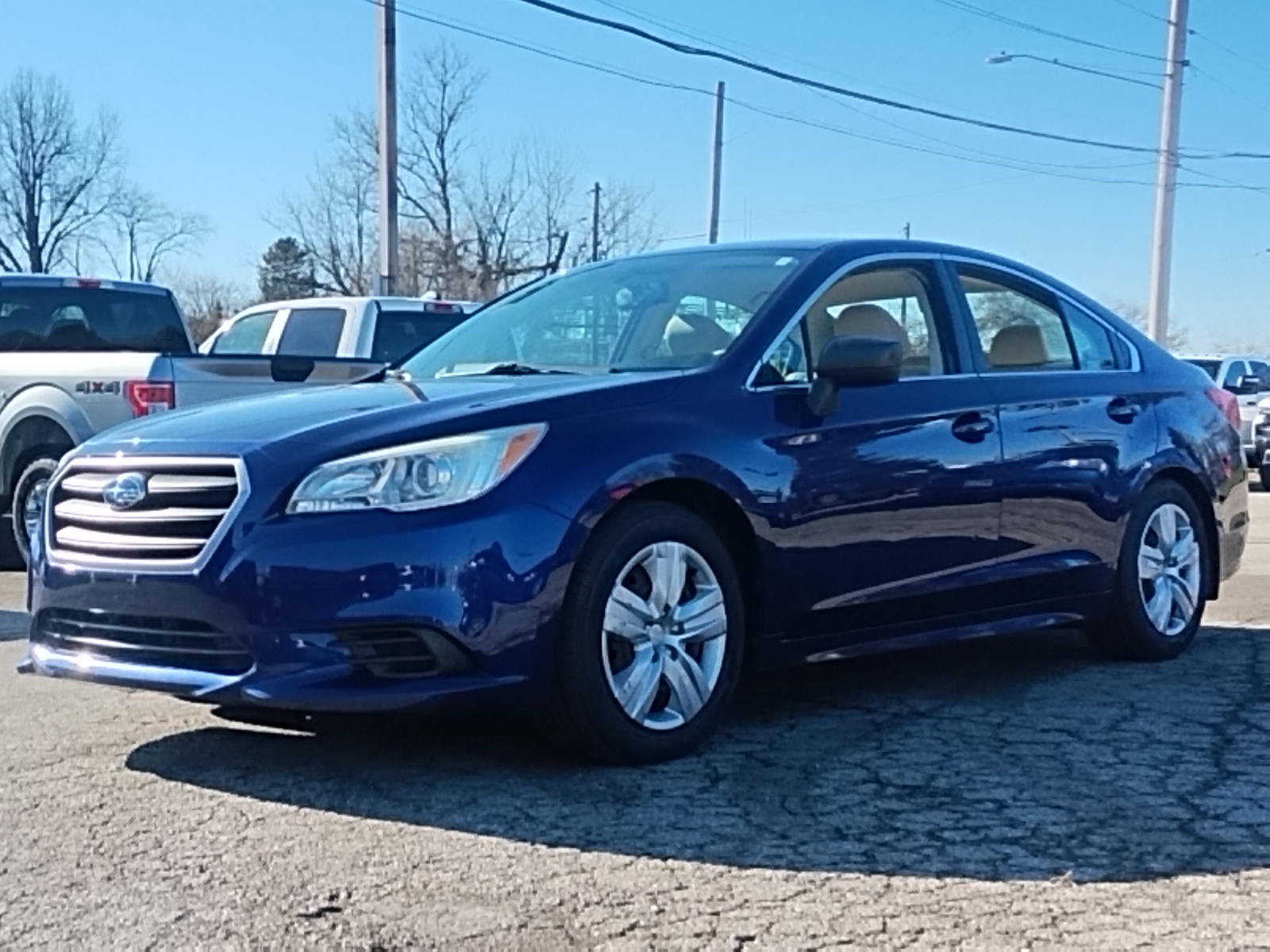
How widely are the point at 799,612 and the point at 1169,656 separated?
223 cm

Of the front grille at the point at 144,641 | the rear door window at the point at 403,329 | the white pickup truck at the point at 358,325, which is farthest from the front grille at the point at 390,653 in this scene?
the rear door window at the point at 403,329

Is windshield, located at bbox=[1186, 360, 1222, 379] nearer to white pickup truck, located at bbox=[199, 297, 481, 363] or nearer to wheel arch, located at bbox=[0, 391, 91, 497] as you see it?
white pickup truck, located at bbox=[199, 297, 481, 363]

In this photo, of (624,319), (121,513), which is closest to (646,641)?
(624,319)

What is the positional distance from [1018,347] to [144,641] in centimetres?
343

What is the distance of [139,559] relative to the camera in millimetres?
4484

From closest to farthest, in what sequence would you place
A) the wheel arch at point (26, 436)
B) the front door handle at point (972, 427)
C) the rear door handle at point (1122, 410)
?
1. the front door handle at point (972, 427)
2. the rear door handle at point (1122, 410)
3. the wheel arch at point (26, 436)

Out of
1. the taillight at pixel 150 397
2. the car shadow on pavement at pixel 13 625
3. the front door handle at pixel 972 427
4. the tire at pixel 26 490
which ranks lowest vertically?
the car shadow on pavement at pixel 13 625

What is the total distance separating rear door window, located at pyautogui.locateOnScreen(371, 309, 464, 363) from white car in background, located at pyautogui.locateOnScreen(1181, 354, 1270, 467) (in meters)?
9.87

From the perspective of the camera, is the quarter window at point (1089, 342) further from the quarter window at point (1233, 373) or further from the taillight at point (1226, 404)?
the quarter window at point (1233, 373)

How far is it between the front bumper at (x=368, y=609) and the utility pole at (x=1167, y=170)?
71.4 feet

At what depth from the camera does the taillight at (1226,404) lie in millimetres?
7070

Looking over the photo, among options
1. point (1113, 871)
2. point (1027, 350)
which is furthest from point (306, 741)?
point (1027, 350)

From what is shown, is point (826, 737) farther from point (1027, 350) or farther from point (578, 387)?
point (1027, 350)

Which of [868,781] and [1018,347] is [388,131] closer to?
[1018,347]
